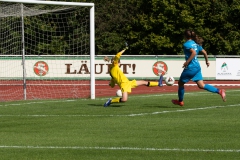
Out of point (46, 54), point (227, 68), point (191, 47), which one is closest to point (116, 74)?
point (191, 47)

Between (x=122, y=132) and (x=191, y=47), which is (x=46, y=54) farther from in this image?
(x=122, y=132)

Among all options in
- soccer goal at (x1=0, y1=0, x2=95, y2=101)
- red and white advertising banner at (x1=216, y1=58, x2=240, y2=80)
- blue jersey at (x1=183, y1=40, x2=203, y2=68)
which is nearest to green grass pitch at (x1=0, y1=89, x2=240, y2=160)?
blue jersey at (x1=183, y1=40, x2=203, y2=68)

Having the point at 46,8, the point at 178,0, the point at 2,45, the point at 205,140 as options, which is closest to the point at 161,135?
the point at 205,140

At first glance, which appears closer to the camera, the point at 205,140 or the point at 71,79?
the point at 205,140

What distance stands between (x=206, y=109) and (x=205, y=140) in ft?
21.8

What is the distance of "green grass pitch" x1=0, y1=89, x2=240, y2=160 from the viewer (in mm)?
10234

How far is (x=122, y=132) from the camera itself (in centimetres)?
1291

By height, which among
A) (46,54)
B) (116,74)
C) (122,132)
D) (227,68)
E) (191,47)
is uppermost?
(191,47)

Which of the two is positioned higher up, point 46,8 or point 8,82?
point 46,8

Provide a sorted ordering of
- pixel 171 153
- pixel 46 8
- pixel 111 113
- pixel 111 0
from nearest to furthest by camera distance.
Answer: pixel 171 153, pixel 111 113, pixel 46 8, pixel 111 0

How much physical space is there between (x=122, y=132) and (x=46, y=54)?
29169 millimetres

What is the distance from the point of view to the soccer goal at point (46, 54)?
30.5 m

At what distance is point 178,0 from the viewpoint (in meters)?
64.1

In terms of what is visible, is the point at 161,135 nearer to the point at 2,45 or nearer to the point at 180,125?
the point at 180,125
